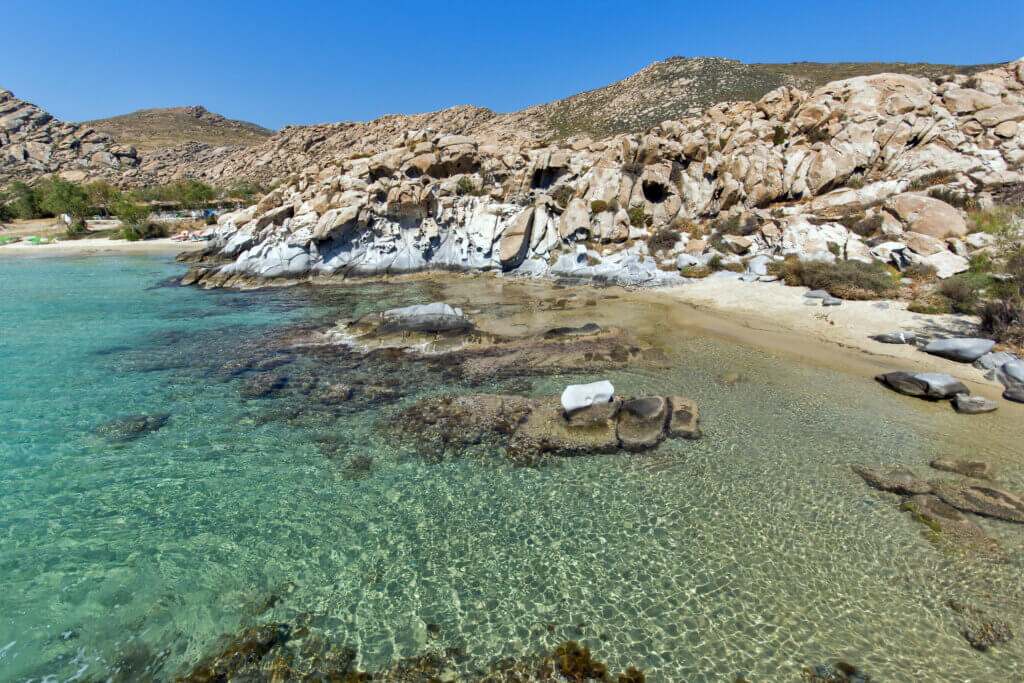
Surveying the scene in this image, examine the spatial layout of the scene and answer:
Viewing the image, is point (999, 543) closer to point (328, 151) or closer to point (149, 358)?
point (149, 358)

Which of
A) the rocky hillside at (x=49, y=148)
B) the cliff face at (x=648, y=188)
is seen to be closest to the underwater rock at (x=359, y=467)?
the cliff face at (x=648, y=188)

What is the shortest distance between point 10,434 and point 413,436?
7.55 metres

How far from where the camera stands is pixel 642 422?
7.95m

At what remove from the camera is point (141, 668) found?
3.86 meters

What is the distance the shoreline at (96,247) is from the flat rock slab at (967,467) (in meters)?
52.3

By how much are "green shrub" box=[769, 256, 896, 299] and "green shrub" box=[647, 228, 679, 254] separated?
715 cm

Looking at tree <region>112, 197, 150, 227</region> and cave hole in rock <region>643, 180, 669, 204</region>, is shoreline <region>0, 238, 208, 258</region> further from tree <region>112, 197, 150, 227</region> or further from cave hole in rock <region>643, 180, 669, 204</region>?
cave hole in rock <region>643, 180, 669, 204</region>

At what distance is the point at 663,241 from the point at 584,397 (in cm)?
1970

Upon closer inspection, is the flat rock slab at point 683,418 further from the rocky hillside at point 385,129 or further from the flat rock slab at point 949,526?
the rocky hillside at point 385,129

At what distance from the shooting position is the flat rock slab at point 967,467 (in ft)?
20.7

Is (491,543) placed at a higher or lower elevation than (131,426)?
lower

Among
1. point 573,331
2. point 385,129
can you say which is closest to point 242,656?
point 573,331

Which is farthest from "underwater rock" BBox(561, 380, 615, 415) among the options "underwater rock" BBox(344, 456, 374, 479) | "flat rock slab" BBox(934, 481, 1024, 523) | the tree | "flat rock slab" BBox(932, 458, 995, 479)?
the tree

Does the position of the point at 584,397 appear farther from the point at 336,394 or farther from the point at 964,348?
the point at 964,348
